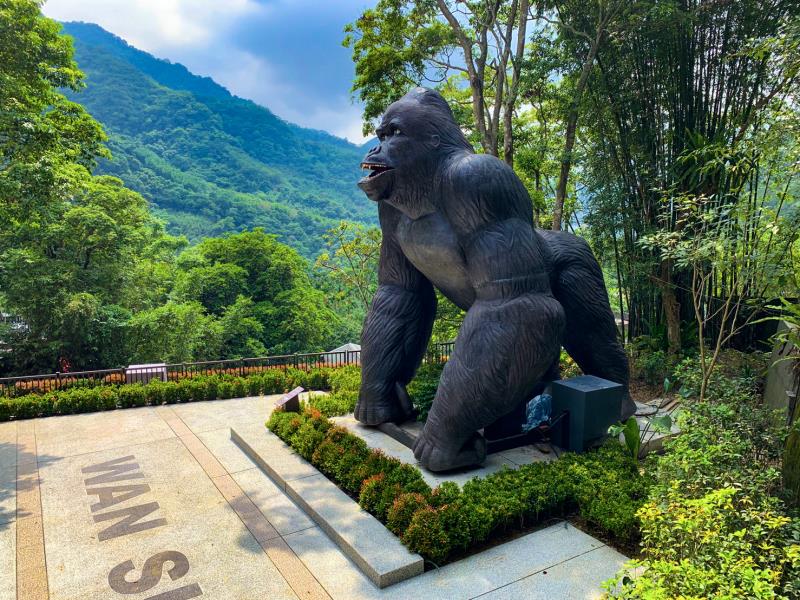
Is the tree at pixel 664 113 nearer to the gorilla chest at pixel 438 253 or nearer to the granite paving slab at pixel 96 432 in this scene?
the gorilla chest at pixel 438 253

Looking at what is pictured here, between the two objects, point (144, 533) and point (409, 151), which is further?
point (409, 151)

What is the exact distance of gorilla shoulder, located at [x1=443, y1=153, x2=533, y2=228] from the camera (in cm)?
432

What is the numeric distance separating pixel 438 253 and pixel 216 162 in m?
82.9

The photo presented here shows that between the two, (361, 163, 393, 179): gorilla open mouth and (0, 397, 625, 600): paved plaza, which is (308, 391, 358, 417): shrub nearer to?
(0, 397, 625, 600): paved plaza

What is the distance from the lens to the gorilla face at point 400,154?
4641 millimetres

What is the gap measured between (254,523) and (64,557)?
1306 mm

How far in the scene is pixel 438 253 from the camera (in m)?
A: 4.68

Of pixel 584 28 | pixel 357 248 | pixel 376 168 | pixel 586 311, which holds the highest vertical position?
pixel 584 28

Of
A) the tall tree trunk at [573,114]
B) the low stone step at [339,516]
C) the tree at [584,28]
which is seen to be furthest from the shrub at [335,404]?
the tree at [584,28]

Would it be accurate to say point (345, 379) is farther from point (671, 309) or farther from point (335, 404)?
point (671, 309)

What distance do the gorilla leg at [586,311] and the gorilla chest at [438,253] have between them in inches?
43.6

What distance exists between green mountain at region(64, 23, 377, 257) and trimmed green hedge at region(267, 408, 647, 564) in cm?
5414

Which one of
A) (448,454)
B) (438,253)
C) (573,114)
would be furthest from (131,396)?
(573,114)

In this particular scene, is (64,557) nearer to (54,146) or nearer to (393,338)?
(393,338)
